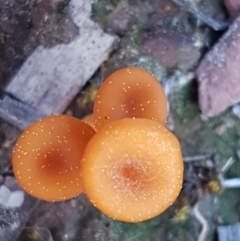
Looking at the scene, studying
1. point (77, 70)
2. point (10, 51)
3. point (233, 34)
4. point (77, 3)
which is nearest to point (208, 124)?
point (233, 34)

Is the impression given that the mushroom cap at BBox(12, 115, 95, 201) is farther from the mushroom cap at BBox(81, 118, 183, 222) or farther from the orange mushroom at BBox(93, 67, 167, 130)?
the mushroom cap at BBox(81, 118, 183, 222)

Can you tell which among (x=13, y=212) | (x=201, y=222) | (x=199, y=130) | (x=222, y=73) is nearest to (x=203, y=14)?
(x=222, y=73)

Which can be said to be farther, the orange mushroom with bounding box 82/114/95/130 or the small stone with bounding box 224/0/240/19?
the small stone with bounding box 224/0/240/19

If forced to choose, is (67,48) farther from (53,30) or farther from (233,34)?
(233,34)

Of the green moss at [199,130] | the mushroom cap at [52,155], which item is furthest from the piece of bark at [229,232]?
the mushroom cap at [52,155]

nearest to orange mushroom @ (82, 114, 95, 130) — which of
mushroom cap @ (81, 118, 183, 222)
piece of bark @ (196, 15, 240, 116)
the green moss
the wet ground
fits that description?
the wet ground

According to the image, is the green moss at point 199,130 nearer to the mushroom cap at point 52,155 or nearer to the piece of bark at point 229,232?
the piece of bark at point 229,232
